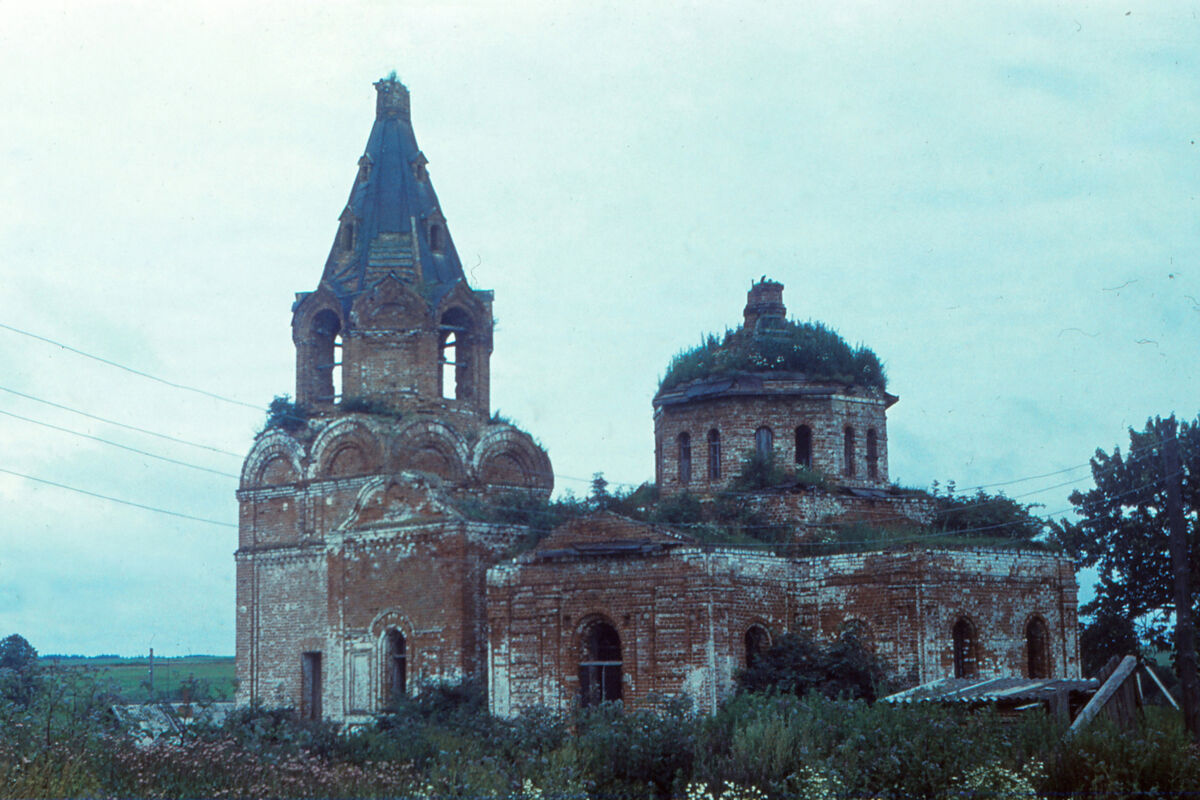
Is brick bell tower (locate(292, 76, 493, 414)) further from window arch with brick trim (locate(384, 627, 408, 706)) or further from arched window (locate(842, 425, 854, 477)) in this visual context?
arched window (locate(842, 425, 854, 477))

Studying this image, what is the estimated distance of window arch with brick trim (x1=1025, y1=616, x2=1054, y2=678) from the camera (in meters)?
24.6

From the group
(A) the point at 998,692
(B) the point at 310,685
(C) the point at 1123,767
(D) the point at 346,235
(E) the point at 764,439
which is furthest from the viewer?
(D) the point at 346,235

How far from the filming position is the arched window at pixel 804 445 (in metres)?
27.6

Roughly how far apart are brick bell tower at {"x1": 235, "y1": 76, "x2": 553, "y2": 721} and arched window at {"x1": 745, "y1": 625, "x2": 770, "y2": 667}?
4929 millimetres

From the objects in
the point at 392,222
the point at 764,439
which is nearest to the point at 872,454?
the point at 764,439

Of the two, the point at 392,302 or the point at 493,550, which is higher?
the point at 392,302

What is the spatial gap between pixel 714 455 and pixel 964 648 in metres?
6.31

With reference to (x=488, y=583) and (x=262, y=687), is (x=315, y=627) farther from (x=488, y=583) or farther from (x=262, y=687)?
(x=488, y=583)

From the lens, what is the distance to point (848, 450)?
2791cm

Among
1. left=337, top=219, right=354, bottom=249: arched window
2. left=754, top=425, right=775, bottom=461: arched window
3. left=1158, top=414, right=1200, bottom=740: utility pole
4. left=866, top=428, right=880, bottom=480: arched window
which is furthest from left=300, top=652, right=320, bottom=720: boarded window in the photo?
left=1158, top=414, right=1200, bottom=740: utility pole

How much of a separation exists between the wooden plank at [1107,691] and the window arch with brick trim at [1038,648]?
315 inches

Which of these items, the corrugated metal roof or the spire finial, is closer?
the corrugated metal roof

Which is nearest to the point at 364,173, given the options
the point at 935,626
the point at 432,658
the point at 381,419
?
the point at 381,419

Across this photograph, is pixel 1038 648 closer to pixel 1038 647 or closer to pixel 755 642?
pixel 1038 647
